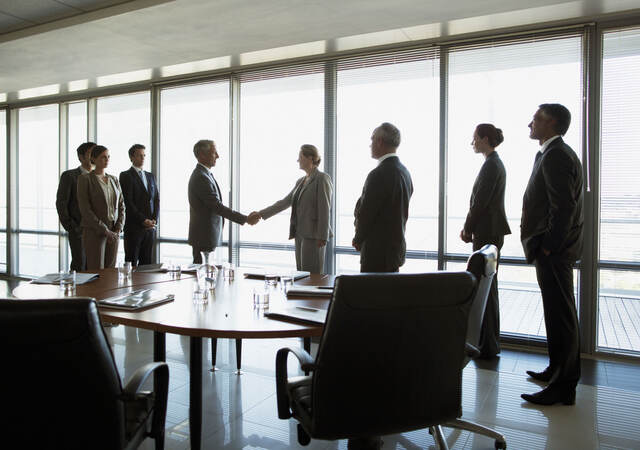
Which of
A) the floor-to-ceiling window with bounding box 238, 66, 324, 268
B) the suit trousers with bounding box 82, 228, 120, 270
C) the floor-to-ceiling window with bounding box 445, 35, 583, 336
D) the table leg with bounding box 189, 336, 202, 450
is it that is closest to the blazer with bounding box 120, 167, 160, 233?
the suit trousers with bounding box 82, 228, 120, 270

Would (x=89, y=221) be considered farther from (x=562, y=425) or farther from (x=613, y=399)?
(x=613, y=399)

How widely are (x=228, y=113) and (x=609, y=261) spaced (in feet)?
14.2

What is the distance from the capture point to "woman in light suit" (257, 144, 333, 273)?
171 inches

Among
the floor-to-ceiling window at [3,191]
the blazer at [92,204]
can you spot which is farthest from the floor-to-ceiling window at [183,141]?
the floor-to-ceiling window at [3,191]

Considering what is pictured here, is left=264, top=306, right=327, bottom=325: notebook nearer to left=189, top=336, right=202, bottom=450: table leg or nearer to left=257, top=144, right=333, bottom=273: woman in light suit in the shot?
left=189, top=336, right=202, bottom=450: table leg

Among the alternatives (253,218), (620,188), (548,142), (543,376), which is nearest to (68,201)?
(253,218)

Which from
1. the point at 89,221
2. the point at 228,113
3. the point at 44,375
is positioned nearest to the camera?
the point at 44,375

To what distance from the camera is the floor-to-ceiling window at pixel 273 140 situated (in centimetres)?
540

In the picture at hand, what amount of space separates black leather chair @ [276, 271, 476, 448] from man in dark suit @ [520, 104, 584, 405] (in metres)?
1.71

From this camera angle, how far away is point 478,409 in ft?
9.70

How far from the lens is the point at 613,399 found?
318 cm

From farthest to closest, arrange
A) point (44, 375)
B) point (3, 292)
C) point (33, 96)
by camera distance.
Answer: point (33, 96)
point (3, 292)
point (44, 375)

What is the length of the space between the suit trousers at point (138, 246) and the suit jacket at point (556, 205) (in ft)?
13.3

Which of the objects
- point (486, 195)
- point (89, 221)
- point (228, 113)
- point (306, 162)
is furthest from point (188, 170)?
point (486, 195)
